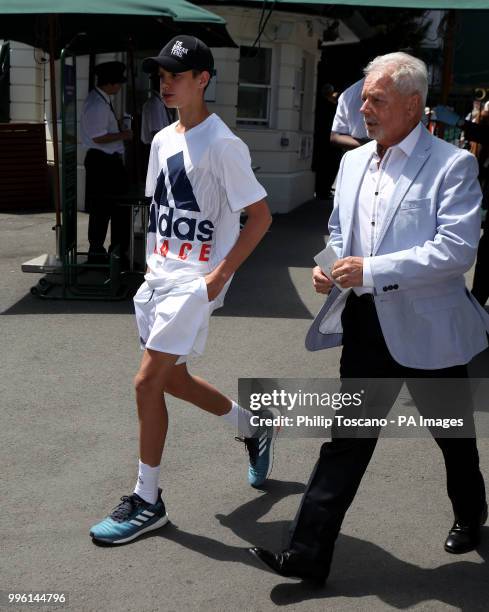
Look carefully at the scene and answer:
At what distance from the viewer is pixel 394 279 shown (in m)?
3.32

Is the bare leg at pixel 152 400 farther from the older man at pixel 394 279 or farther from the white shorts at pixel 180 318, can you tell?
the older man at pixel 394 279

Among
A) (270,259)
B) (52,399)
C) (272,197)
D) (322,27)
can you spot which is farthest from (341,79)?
(52,399)

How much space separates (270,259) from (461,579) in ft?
26.2

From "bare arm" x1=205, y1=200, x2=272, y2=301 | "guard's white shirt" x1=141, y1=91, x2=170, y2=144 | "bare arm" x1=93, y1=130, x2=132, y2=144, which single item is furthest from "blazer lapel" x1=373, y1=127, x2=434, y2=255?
"guard's white shirt" x1=141, y1=91, x2=170, y2=144

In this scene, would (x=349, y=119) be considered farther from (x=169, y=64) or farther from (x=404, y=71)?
(x=404, y=71)

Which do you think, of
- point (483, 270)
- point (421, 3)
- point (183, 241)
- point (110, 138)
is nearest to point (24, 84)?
point (110, 138)

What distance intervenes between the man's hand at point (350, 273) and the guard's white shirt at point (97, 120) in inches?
258

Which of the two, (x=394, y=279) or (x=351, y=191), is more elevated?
(x=351, y=191)

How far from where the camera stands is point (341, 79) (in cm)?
2284

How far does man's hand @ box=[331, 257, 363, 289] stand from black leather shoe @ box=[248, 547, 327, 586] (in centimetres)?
99

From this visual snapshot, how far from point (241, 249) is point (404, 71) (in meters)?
0.96

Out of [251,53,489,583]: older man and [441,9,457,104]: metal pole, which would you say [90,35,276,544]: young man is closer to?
[251,53,489,583]: older man

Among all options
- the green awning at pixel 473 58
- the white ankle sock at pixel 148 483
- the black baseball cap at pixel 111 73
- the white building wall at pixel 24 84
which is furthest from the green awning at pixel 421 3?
the green awning at pixel 473 58

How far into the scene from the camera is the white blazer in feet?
10.8
